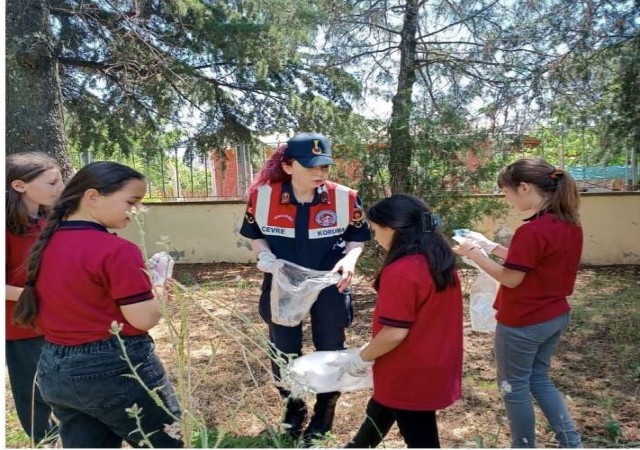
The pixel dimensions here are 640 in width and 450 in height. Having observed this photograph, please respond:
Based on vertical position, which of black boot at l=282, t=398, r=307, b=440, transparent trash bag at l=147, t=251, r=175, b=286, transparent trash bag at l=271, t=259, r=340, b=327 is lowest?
black boot at l=282, t=398, r=307, b=440

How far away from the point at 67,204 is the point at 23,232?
0.58 m

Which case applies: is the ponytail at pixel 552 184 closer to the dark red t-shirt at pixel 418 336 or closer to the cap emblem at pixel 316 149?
the dark red t-shirt at pixel 418 336

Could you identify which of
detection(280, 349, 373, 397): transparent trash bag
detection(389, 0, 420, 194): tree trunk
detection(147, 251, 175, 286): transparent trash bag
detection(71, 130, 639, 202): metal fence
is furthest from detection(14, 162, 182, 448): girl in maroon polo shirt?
detection(71, 130, 639, 202): metal fence

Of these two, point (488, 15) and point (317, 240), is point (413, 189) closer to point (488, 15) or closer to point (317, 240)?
point (488, 15)

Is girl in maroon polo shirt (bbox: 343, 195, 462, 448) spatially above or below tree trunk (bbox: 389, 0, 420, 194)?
below

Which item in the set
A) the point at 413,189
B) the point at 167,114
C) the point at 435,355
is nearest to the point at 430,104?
the point at 413,189

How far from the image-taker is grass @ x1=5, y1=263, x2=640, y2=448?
2340 mm

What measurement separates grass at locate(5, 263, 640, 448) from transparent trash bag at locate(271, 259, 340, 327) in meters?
0.15

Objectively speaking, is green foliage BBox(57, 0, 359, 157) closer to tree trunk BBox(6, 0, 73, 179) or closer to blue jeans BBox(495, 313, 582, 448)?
tree trunk BBox(6, 0, 73, 179)

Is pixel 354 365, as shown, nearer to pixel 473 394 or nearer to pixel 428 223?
pixel 428 223

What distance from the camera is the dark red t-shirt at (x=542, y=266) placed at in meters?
1.99

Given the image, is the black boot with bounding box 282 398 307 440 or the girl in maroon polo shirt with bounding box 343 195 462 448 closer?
the girl in maroon polo shirt with bounding box 343 195 462 448

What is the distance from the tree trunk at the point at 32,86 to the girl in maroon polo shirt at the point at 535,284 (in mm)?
4059

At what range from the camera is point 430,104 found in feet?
17.5
